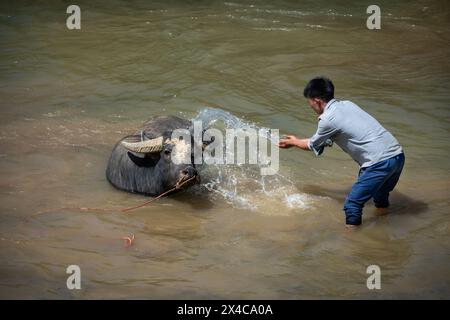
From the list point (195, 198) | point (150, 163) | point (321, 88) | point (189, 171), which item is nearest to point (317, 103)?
Result: point (321, 88)

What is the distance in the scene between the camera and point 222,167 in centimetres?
770

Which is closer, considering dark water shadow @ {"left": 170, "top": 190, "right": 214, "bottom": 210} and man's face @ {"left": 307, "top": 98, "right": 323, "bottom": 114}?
man's face @ {"left": 307, "top": 98, "right": 323, "bottom": 114}

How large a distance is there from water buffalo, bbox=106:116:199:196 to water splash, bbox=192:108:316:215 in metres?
0.54

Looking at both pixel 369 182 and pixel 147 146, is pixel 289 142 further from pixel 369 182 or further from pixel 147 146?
pixel 147 146

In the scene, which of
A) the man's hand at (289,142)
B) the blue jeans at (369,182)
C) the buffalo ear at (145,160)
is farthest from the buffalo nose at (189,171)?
the blue jeans at (369,182)

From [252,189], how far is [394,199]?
168cm

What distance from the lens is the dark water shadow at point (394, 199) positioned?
263 inches

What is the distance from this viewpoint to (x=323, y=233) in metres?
6.19

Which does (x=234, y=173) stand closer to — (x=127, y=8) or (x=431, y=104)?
(x=431, y=104)

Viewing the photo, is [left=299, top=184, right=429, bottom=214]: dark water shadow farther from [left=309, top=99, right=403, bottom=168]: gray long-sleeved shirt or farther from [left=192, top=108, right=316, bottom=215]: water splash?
[left=309, top=99, right=403, bottom=168]: gray long-sleeved shirt

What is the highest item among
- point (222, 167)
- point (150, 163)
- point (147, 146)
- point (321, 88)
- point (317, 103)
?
point (321, 88)

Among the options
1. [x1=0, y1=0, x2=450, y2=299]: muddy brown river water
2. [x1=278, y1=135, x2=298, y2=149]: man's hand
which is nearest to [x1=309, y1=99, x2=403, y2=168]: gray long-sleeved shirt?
[x1=278, y1=135, x2=298, y2=149]: man's hand

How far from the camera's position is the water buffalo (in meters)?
6.82

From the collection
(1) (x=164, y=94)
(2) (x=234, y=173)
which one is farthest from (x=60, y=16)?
(2) (x=234, y=173)
